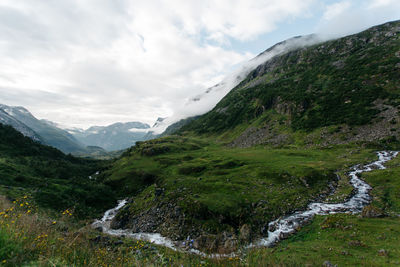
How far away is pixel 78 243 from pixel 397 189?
40101 millimetres

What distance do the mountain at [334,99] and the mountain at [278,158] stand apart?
57 cm

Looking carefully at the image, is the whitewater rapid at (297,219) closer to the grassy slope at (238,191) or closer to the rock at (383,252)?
the grassy slope at (238,191)

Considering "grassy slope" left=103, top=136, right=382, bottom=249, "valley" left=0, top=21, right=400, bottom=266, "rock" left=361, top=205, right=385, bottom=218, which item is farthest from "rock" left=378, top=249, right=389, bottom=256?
"grassy slope" left=103, top=136, right=382, bottom=249

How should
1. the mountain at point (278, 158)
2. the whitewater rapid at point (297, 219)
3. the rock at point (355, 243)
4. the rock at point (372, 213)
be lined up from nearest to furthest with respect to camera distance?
the rock at point (355, 243) < the rock at point (372, 213) < the whitewater rapid at point (297, 219) < the mountain at point (278, 158)

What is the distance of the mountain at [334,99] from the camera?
76.1m

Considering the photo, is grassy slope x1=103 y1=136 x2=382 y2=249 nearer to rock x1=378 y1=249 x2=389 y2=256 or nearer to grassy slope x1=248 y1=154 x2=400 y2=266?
grassy slope x1=248 y1=154 x2=400 y2=266

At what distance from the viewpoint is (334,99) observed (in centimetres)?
10150

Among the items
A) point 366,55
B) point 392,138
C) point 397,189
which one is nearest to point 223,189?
point 397,189

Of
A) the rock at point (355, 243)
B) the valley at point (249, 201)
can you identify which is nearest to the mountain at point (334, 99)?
the valley at point (249, 201)

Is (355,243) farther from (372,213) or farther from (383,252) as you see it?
(372,213)

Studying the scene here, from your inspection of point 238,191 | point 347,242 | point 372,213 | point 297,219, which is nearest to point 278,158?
point 238,191

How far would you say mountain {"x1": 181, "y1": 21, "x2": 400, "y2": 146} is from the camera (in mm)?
76131

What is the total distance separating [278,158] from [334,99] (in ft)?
226

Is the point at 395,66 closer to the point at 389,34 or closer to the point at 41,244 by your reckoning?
the point at 389,34
